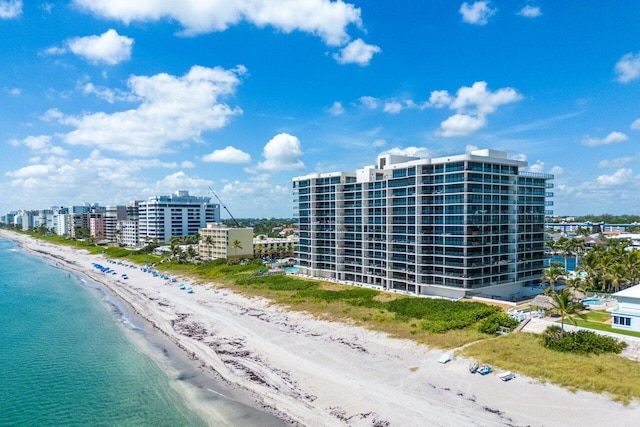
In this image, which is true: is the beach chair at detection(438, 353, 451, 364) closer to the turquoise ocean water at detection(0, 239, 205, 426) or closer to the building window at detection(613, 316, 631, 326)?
the building window at detection(613, 316, 631, 326)

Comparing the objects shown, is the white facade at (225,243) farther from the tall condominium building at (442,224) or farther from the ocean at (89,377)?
the ocean at (89,377)

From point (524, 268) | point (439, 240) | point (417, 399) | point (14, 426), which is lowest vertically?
point (14, 426)

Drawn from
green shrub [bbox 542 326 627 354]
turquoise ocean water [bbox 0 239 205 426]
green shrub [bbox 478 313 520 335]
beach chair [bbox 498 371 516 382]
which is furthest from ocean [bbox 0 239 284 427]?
green shrub [bbox 542 326 627 354]

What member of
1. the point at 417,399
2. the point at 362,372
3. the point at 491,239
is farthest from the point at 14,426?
the point at 491,239

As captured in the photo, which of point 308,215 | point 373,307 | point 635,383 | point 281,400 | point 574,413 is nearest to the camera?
point 574,413

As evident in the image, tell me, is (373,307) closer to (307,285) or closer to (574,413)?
(307,285)

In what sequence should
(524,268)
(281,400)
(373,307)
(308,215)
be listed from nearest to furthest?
(281,400)
(373,307)
(524,268)
(308,215)

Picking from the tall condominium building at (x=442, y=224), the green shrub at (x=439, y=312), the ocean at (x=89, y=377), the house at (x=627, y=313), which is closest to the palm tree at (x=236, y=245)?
the tall condominium building at (x=442, y=224)
